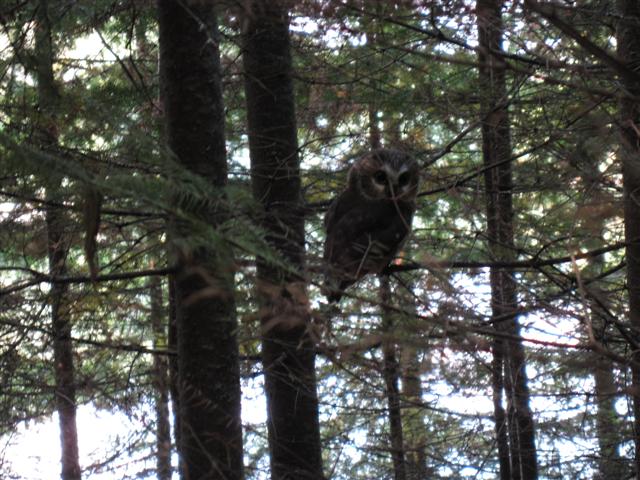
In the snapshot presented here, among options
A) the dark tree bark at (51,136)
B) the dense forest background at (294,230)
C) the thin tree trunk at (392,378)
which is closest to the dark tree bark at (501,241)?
the dense forest background at (294,230)

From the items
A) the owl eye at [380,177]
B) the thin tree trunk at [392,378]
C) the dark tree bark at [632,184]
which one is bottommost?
the thin tree trunk at [392,378]

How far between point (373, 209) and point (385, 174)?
0.94ft

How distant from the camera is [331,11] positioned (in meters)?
3.33

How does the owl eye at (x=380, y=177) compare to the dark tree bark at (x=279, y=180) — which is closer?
the dark tree bark at (x=279, y=180)

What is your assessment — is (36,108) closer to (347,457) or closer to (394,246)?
(394,246)

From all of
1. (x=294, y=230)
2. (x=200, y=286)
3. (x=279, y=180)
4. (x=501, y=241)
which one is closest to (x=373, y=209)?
(x=279, y=180)

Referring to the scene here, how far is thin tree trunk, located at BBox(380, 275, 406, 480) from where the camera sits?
2994 millimetres

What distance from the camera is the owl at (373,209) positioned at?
6227 millimetres

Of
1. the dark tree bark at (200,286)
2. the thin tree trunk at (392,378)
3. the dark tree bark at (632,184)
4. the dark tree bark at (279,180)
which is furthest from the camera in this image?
the dark tree bark at (279,180)

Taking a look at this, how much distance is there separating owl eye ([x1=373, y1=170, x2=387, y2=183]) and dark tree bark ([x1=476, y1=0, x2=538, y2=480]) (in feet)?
2.76

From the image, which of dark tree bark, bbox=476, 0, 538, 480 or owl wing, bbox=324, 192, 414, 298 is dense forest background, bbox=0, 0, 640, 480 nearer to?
dark tree bark, bbox=476, 0, 538, 480

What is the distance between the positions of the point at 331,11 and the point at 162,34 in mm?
1573

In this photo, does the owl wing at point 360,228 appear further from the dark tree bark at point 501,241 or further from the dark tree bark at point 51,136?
the dark tree bark at point 51,136

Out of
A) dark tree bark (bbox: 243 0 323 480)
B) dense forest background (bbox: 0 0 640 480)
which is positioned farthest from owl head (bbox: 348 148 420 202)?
dark tree bark (bbox: 243 0 323 480)
